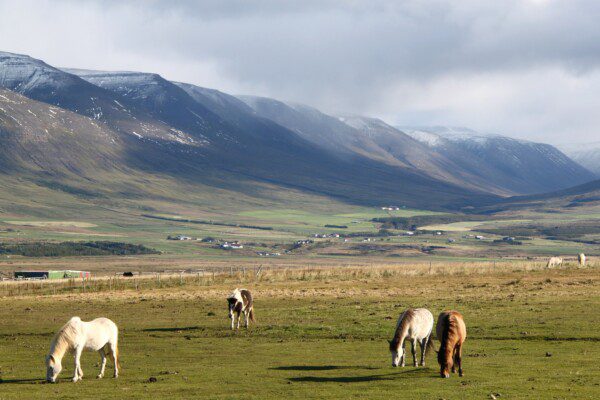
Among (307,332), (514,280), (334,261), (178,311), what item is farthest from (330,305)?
(334,261)

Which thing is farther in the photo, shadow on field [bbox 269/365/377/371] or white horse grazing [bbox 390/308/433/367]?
shadow on field [bbox 269/365/377/371]

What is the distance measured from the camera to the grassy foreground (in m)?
25.9

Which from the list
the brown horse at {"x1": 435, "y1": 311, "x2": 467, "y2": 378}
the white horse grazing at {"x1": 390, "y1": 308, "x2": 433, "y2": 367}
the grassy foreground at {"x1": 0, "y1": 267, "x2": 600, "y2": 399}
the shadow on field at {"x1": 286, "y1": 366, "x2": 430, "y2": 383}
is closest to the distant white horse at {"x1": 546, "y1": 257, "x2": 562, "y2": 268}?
the grassy foreground at {"x1": 0, "y1": 267, "x2": 600, "y2": 399}

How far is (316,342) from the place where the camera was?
3831cm

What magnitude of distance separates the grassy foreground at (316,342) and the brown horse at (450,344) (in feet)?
1.80

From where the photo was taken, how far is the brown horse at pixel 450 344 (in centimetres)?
2744

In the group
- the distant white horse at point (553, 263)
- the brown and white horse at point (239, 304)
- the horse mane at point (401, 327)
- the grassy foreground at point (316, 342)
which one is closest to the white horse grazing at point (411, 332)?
the horse mane at point (401, 327)

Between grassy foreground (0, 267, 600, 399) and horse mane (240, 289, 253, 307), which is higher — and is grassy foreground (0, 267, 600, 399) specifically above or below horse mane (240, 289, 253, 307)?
below

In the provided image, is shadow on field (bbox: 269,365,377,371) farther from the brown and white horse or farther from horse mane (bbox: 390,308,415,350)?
the brown and white horse

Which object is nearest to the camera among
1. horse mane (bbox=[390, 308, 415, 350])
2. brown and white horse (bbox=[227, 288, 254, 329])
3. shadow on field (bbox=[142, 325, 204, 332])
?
horse mane (bbox=[390, 308, 415, 350])

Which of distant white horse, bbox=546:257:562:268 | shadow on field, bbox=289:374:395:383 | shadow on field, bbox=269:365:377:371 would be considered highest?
distant white horse, bbox=546:257:562:268

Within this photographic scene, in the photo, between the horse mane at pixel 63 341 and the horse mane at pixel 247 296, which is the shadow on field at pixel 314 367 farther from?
the horse mane at pixel 247 296

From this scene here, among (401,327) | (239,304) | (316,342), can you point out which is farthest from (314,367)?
(239,304)

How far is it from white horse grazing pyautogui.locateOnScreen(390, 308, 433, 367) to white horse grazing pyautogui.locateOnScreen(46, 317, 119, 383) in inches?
360
